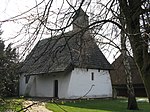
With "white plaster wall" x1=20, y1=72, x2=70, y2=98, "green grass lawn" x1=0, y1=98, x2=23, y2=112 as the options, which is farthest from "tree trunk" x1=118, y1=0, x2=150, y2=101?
"white plaster wall" x1=20, y1=72, x2=70, y2=98

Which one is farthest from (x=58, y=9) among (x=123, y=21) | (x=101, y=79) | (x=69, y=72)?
(x=101, y=79)

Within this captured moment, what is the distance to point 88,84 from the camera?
113 feet

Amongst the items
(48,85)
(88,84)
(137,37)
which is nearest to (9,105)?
(137,37)

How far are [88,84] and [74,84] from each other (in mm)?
2182

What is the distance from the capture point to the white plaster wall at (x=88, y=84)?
3284 cm

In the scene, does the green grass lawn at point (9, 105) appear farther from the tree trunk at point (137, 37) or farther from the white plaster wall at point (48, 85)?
the white plaster wall at point (48, 85)

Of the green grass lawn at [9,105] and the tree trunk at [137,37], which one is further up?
the tree trunk at [137,37]

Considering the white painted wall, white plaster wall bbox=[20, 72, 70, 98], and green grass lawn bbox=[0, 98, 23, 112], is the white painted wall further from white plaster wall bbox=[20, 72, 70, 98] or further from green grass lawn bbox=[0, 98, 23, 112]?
green grass lawn bbox=[0, 98, 23, 112]

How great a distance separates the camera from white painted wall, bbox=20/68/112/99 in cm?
3281

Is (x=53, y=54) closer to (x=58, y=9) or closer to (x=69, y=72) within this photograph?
(x=58, y=9)

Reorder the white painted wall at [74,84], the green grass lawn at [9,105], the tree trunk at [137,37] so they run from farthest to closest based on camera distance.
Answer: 1. the white painted wall at [74,84]
2. the tree trunk at [137,37]
3. the green grass lawn at [9,105]

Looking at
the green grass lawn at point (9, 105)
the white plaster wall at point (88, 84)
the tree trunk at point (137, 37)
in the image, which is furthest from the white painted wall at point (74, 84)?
the green grass lawn at point (9, 105)

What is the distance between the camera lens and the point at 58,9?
448cm

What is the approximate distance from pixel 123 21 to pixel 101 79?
105 ft
